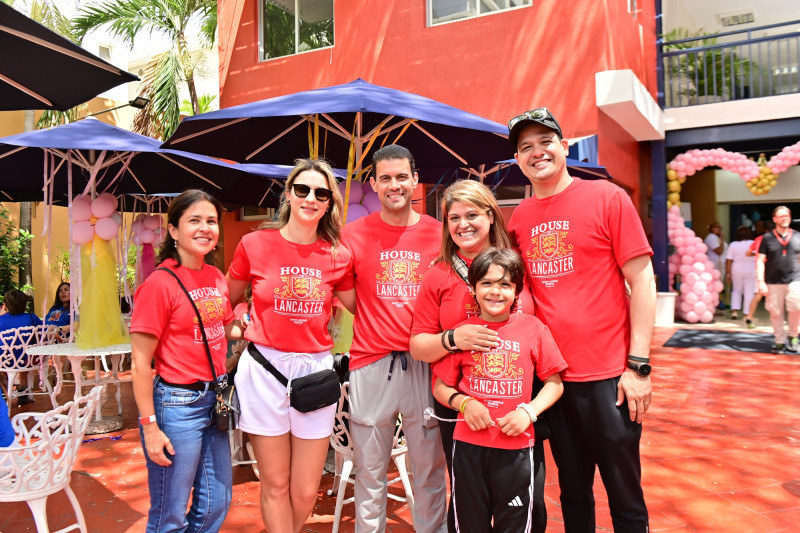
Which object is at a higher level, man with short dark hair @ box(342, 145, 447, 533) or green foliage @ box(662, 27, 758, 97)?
green foliage @ box(662, 27, 758, 97)

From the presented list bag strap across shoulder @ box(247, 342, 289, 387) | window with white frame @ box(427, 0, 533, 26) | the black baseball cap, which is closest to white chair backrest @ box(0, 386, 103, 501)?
bag strap across shoulder @ box(247, 342, 289, 387)

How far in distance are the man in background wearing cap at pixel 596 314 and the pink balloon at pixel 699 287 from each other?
31.6 ft

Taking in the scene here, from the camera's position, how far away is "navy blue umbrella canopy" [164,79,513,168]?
3389mm

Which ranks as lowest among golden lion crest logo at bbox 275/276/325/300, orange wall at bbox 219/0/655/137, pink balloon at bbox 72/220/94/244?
golden lion crest logo at bbox 275/276/325/300

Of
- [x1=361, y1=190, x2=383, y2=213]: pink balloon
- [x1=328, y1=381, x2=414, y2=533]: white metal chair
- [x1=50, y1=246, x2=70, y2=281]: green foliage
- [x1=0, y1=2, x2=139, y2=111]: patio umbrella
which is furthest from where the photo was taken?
[x1=50, y1=246, x2=70, y2=281]: green foliage

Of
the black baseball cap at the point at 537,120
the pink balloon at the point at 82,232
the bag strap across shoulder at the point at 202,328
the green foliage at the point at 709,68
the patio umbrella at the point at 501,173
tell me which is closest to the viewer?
the black baseball cap at the point at 537,120

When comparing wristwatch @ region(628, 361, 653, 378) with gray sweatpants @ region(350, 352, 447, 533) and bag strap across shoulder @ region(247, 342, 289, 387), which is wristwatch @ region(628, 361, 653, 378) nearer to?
gray sweatpants @ region(350, 352, 447, 533)

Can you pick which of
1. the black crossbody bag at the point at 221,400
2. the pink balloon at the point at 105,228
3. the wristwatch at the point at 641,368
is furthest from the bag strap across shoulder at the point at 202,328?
the pink balloon at the point at 105,228

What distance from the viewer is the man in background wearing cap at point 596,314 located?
83.0 inches

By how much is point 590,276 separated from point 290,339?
48.4 inches

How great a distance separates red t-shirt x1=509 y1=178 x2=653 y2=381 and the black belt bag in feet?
3.03

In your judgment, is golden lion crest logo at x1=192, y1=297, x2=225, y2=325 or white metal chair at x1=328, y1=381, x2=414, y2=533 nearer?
golden lion crest logo at x1=192, y1=297, x2=225, y2=325

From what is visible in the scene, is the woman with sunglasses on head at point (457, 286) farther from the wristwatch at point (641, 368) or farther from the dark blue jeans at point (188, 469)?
the dark blue jeans at point (188, 469)

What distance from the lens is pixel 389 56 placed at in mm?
9859
